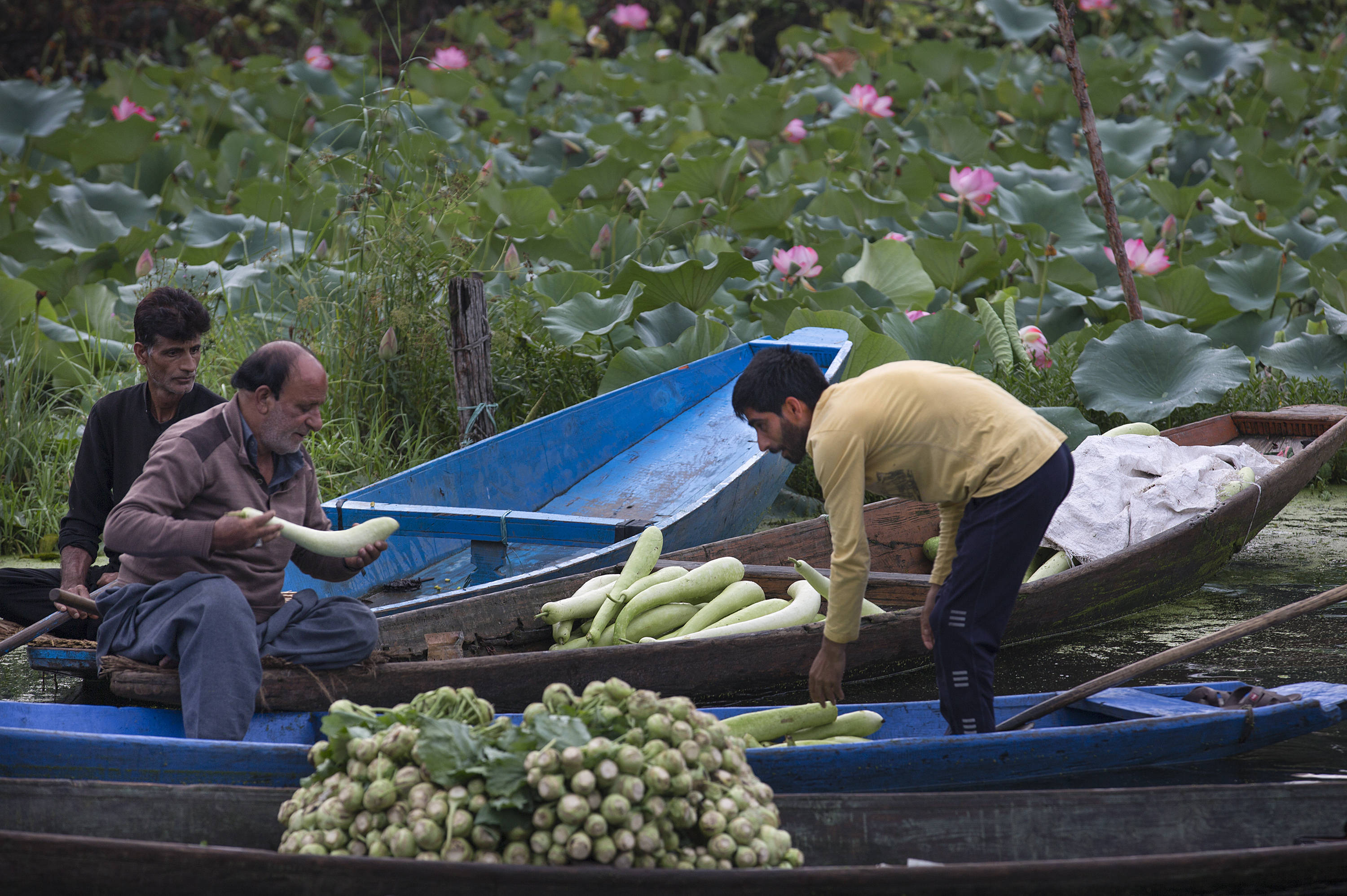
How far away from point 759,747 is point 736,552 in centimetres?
152

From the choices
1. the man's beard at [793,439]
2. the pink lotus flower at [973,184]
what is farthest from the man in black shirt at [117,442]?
the pink lotus flower at [973,184]

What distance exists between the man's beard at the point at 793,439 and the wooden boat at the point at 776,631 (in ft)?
2.70

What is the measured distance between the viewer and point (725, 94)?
1042 cm

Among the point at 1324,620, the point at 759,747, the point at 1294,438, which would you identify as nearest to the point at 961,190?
the point at 1294,438

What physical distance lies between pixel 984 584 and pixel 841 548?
39 centimetres

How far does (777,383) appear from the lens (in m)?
2.80

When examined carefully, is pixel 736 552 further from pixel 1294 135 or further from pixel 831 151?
pixel 1294 135

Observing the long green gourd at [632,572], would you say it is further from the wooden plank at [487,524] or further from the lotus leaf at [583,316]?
the lotus leaf at [583,316]

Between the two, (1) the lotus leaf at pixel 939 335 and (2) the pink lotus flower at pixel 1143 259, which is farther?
(2) the pink lotus flower at pixel 1143 259

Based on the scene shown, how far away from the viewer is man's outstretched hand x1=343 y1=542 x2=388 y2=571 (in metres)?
3.16

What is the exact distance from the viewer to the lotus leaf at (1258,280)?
6527 millimetres

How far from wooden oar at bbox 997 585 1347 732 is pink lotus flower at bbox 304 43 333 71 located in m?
9.12

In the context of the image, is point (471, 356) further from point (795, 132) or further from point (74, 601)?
point (795, 132)

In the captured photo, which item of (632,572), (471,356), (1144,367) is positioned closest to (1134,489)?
(1144,367)
